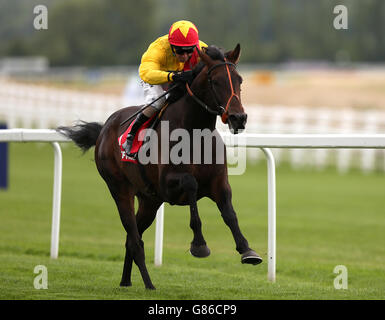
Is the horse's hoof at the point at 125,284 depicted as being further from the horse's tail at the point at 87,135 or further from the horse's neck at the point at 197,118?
the horse's neck at the point at 197,118

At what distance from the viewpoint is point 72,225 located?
9.95 m

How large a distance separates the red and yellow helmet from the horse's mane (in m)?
0.19

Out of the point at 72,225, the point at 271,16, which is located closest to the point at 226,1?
the point at 271,16

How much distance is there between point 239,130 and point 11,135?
285 centimetres

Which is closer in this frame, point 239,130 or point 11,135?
point 239,130

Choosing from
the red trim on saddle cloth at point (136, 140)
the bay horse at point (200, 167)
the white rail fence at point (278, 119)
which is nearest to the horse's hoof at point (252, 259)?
the bay horse at point (200, 167)

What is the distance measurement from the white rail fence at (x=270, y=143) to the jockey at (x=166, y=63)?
2.86 feet

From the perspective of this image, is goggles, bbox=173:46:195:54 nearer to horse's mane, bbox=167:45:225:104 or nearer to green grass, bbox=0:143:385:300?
horse's mane, bbox=167:45:225:104

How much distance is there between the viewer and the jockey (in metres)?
5.27

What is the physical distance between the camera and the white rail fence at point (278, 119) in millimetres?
20109

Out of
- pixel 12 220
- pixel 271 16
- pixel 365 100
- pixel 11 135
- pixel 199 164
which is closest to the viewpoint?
pixel 199 164

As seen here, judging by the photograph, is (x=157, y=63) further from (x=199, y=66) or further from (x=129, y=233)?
(x=129, y=233)

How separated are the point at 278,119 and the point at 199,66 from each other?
17.2 metres
